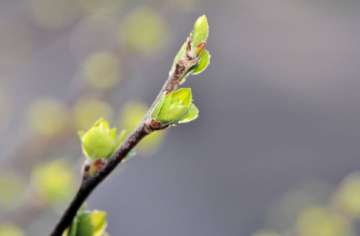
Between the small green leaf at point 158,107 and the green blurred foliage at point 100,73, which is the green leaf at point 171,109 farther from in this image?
the green blurred foliage at point 100,73

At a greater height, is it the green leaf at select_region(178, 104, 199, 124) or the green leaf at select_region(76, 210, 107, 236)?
the green leaf at select_region(178, 104, 199, 124)

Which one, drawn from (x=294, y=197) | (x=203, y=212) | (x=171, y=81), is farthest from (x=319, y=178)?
(x=171, y=81)

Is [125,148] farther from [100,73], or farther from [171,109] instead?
[100,73]

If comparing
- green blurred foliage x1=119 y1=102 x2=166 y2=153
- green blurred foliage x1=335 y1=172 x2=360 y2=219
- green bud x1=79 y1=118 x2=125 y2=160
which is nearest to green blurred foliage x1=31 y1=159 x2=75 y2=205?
green blurred foliage x1=119 y1=102 x2=166 y2=153

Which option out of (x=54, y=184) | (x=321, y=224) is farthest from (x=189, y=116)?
(x=321, y=224)

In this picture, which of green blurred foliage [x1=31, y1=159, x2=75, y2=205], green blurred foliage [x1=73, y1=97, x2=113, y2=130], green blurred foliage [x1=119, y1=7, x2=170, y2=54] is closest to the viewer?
green blurred foliage [x1=31, y1=159, x2=75, y2=205]

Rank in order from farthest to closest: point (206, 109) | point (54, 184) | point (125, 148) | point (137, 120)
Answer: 1. point (206, 109)
2. point (137, 120)
3. point (54, 184)
4. point (125, 148)

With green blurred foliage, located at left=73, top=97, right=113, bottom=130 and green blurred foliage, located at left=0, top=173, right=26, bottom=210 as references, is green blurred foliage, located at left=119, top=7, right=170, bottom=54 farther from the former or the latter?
green blurred foliage, located at left=0, top=173, right=26, bottom=210
